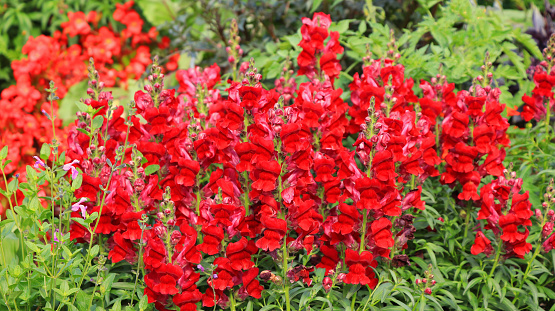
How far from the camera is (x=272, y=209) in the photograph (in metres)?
2.17

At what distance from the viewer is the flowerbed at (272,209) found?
7.11 ft

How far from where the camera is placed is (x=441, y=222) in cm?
271

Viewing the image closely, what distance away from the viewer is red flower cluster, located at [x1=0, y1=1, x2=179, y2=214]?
501cm

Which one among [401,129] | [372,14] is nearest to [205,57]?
[372,14]

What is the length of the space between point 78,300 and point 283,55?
1.94 meters

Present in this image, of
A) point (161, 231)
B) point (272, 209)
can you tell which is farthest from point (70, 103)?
point (272, 209)

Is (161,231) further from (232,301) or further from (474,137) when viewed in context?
(474,137)

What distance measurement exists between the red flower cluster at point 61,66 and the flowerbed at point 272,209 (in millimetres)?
2573

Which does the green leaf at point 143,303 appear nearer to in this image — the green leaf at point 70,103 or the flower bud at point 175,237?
the flower bud at point 175,237

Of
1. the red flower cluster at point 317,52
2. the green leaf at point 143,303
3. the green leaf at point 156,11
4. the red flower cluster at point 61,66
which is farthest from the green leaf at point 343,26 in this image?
the green leaf at point 156,11

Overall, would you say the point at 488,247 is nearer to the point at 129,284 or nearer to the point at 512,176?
the point at 512,176

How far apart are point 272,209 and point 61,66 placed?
4150mm

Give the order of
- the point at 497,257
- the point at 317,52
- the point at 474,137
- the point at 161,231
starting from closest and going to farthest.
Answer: the point at 161,231
the point at 497,257
the point at 474,137
the point at 317,52

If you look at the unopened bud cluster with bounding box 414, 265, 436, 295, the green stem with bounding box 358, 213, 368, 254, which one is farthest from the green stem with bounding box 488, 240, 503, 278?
the green stem with bounding box 358, 213, 368, 254
